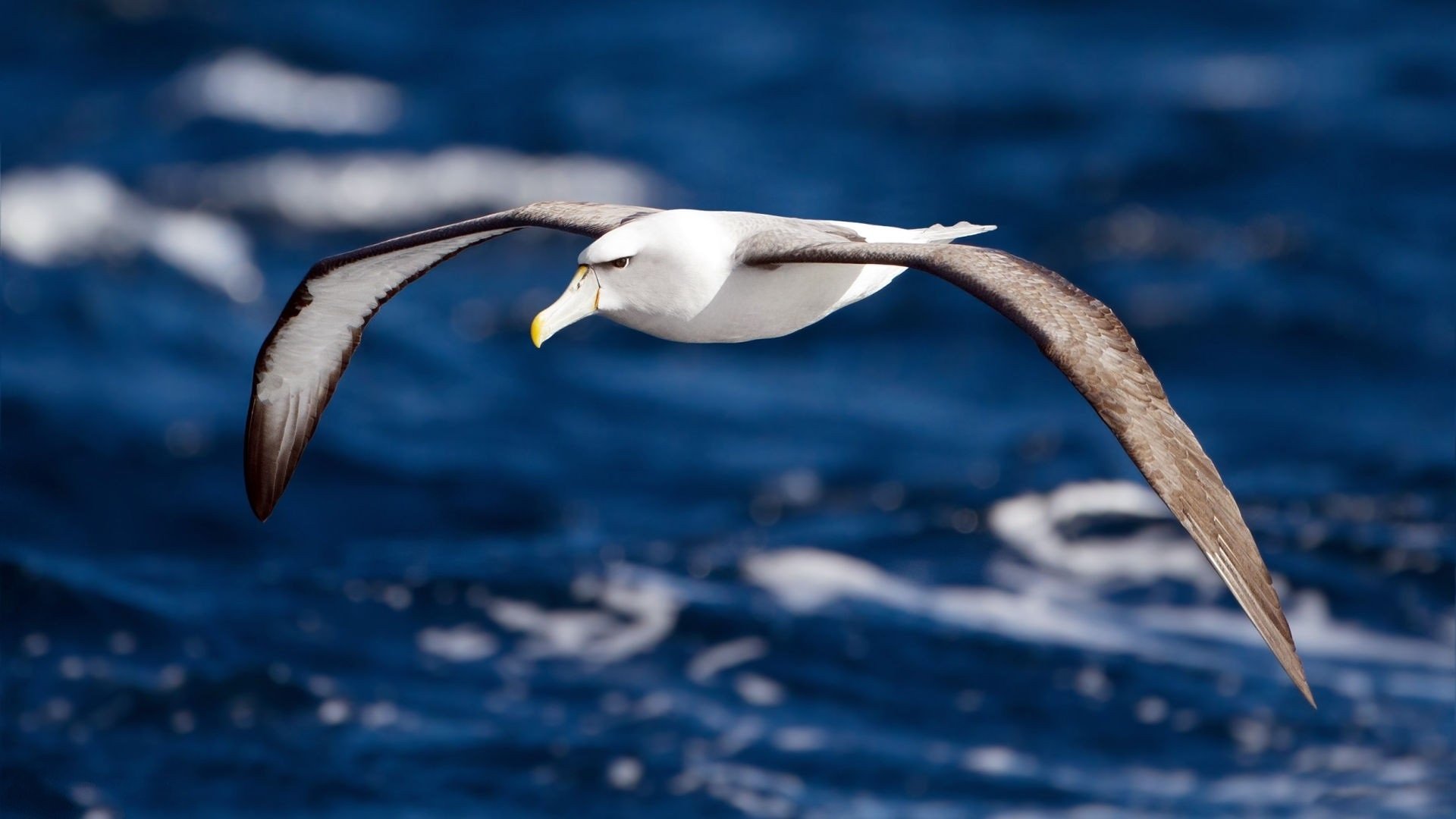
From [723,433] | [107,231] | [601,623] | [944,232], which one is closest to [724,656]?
[601,623]

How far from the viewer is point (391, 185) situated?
1289 inches

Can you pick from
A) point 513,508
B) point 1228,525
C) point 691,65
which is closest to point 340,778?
point 513,508

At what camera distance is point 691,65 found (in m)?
37.1

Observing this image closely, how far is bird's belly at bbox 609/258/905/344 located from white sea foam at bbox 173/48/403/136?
77.7 ft

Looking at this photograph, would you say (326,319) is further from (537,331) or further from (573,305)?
(537,331)

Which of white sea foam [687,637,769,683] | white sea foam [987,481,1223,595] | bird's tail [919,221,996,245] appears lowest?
bird's tail [919,221,996,245]

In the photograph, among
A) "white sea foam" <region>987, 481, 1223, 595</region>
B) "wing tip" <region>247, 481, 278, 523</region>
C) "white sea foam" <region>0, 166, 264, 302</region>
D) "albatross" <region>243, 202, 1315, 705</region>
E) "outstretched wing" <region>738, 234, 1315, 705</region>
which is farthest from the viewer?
"white sea foam" <region>0, 166, 264, 302</region>

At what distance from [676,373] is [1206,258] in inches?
371

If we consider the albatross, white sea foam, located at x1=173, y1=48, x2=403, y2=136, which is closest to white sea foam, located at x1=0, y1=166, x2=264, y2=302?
white sea foam, located at x1=173, y1=48, x2=403, y2=136

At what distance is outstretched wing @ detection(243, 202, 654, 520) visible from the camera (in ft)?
41.8

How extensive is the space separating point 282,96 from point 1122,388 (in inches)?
1089

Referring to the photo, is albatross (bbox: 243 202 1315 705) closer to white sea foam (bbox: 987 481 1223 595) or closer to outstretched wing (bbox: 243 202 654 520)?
outstretched wing (bbox: 243 202 654 520)

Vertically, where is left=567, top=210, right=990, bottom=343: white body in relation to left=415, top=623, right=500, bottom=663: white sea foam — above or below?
below

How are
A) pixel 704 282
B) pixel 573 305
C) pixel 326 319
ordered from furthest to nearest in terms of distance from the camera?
pixel 326 319 → pixel 704 282 → pixel 573 305
